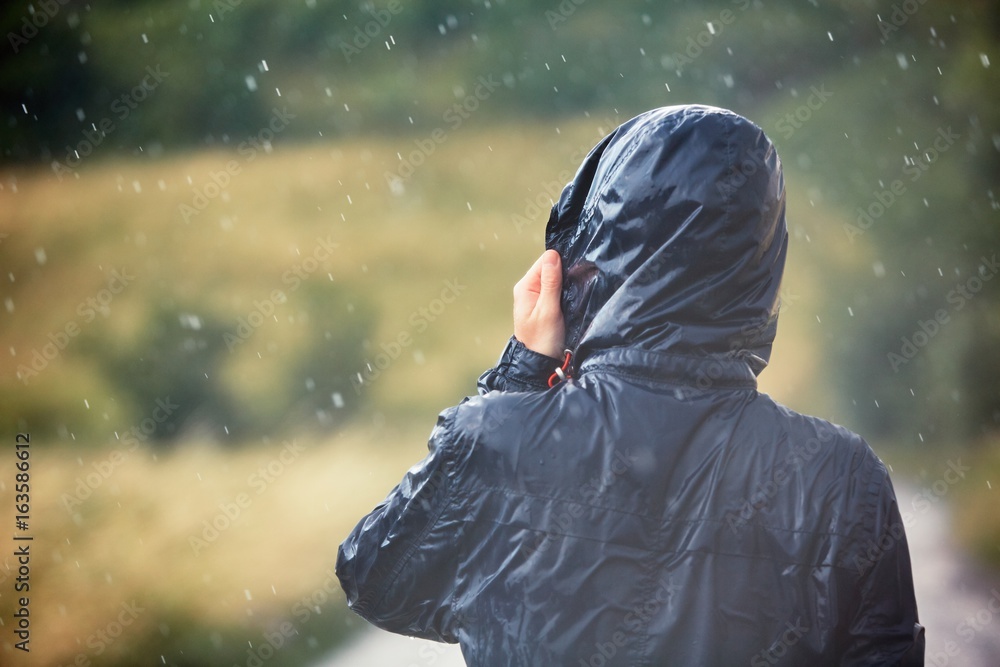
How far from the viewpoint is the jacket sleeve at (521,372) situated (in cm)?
111

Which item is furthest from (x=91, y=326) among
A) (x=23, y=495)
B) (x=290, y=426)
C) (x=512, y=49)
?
(x=512, y=49)

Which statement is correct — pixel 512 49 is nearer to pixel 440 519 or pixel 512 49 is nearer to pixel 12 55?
pixel 12 55

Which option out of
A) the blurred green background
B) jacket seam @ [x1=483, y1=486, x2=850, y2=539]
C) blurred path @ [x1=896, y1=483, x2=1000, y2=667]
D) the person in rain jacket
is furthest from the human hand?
blurred path @ [x1=896, y1=483, x2=1000, y2=667]

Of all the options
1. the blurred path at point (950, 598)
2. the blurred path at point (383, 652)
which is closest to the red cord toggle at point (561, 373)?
the blurred path at point (950, 598)

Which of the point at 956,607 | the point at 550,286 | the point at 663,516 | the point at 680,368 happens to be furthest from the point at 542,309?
the point at 956,607

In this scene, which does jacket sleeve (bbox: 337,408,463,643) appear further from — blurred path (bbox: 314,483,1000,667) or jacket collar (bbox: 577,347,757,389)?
blurred path (bbox: 314,483,1000,667)

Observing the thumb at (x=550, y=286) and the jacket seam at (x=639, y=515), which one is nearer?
the jacket seam at (x=639, y=515)

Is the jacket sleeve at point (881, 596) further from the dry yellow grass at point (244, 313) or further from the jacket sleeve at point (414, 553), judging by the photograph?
the dry yellow grass at point (244, 313)

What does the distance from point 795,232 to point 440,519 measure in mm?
5736

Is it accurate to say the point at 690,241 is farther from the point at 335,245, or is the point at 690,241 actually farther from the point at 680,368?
the point at 335,245

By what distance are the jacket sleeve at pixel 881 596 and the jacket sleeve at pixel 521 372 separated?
0.41 meters

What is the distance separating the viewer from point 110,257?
260 inches

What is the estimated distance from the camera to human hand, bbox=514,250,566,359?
1134 mm

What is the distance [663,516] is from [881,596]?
0.87ft
